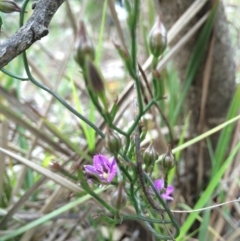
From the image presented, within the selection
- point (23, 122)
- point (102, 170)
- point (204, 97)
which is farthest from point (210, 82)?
point (102, 170)

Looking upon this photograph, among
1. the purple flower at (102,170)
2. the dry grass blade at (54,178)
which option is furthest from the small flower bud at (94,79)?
the dry grass blade at (54,178)

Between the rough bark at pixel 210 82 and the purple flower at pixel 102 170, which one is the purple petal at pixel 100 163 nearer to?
the purple flower at pixel 102 170

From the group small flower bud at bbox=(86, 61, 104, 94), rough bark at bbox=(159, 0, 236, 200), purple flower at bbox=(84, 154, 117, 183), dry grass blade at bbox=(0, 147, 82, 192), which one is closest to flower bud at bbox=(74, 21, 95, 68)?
small flower bud at bbox=(86, 61, 104, 94)

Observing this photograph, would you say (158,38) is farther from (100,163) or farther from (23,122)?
(23,122)

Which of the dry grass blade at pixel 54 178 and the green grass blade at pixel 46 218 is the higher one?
the dry grass blade at pixel 54 178

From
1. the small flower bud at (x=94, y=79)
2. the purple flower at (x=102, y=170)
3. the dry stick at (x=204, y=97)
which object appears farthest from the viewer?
the dry stick at (x=204, y=97)

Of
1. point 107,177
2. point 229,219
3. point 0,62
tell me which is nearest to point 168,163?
point 107,177

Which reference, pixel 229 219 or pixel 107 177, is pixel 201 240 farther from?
pixel 107 177
